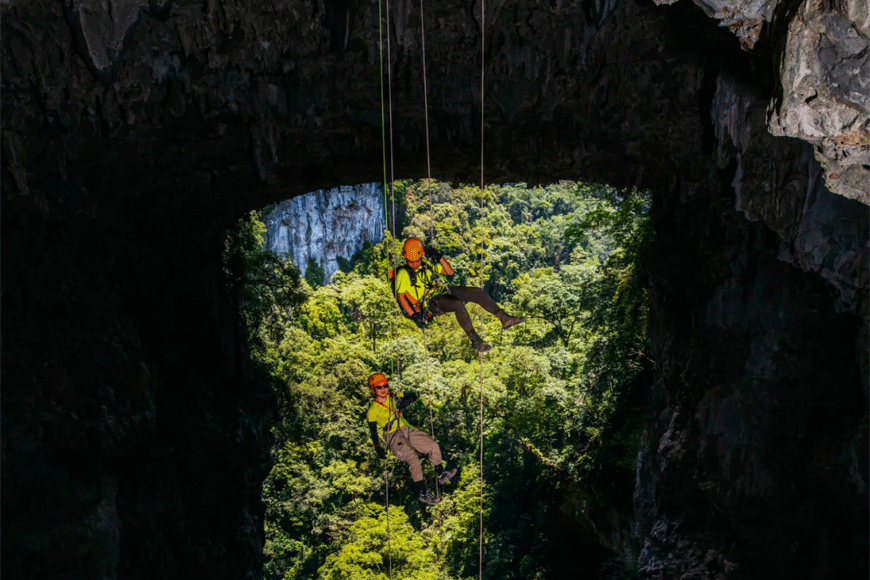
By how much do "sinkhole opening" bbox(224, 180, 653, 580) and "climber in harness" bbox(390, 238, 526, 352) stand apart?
0.02m

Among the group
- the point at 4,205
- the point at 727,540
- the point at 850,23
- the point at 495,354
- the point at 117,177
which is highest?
the point at 495,354

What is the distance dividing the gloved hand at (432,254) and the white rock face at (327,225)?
31.0 metres

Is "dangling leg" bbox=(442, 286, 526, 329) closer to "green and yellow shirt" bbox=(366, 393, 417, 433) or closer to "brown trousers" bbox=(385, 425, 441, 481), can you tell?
"green and yellow shirt" bbox=(366, 393, 417, 433)

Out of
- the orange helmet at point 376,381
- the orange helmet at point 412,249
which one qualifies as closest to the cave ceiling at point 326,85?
the orange helmet at point 412,249

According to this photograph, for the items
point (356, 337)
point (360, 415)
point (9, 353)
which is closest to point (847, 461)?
point (9, 353)

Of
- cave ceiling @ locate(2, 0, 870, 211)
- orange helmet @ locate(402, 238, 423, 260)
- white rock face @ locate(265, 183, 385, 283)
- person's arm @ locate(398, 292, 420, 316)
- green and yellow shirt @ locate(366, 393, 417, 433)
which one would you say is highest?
white rock face @ locate(265, 183, 385, 283)

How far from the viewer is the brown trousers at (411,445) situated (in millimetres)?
8414

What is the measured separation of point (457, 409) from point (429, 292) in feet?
49.9

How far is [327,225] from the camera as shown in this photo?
3956cm

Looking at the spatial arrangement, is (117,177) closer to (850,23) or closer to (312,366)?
(850,23)

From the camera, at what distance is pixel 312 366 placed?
21203mm

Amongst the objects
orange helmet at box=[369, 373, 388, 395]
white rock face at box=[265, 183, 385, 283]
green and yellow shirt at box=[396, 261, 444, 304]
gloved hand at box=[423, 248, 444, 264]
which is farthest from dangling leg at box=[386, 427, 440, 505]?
white rock face at box=[265, 183, 385, 283]

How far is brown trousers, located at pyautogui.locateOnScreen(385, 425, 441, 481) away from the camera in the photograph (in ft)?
27.6

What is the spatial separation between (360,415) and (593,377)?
967 centimetres
